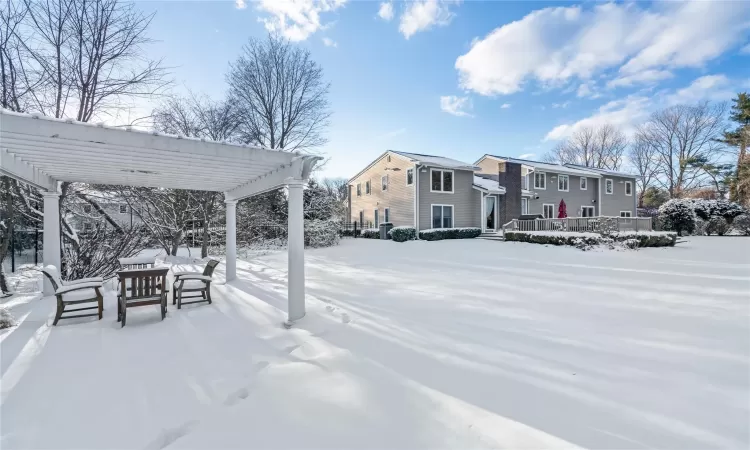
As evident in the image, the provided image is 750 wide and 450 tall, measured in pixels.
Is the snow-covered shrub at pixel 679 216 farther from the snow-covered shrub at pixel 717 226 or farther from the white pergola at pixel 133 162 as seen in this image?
the white pergola at pixel 133 162

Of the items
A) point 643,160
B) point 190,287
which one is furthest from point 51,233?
point 643,160

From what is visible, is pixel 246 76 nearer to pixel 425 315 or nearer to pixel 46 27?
pixel 46 27

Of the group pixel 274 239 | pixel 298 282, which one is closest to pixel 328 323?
pixel 298 282

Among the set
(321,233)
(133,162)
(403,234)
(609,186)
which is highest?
(609,186)

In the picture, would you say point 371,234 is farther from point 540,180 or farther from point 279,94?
point 540,180

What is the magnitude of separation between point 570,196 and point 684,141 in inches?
647

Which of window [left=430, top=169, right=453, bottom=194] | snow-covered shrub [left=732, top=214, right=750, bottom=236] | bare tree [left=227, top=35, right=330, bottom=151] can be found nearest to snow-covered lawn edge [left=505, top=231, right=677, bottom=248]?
window [left=430, top=169, right=453, bottom=194]

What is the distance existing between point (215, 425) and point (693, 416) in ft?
12.0

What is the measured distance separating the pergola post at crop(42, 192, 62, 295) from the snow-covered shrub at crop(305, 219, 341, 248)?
1028 centimetres

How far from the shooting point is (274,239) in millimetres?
16859

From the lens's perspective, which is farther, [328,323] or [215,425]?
[328,323]

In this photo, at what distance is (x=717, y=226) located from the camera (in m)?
17.8

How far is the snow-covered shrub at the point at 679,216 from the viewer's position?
691 inches

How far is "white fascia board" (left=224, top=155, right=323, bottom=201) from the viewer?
4.61 metres
